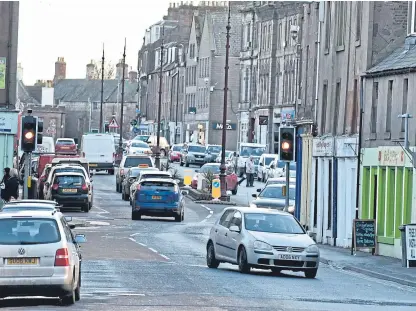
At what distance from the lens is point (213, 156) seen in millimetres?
97938

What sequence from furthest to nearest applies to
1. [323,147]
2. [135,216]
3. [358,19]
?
1. [135,216]
2. [323,147]
3. [358,19]

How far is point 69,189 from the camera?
54.5 meters

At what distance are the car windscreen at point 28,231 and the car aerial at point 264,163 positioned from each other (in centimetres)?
6069

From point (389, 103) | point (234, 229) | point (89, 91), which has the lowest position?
point (234, 229)

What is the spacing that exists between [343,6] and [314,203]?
700cm

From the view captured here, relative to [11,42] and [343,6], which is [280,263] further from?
[11,42]

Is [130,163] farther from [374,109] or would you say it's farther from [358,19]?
[374,109]

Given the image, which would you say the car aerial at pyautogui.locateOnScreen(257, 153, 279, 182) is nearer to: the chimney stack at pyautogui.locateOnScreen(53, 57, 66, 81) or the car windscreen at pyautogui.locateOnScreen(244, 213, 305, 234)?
the car windscreen at pyautogui.locateOnScreen(244, 213, 305, 234)

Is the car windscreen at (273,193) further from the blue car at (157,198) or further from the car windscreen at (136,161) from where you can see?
the car windscreen at (136,161)

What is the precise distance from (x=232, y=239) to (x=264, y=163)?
175 feet

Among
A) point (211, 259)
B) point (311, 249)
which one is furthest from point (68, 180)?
point (311, 249)

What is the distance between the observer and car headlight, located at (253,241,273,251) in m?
29.5

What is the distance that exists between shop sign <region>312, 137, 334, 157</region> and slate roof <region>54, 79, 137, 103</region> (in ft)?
440

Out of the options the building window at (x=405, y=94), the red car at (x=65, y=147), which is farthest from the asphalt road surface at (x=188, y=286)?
the red car at (x=65, y=147)
